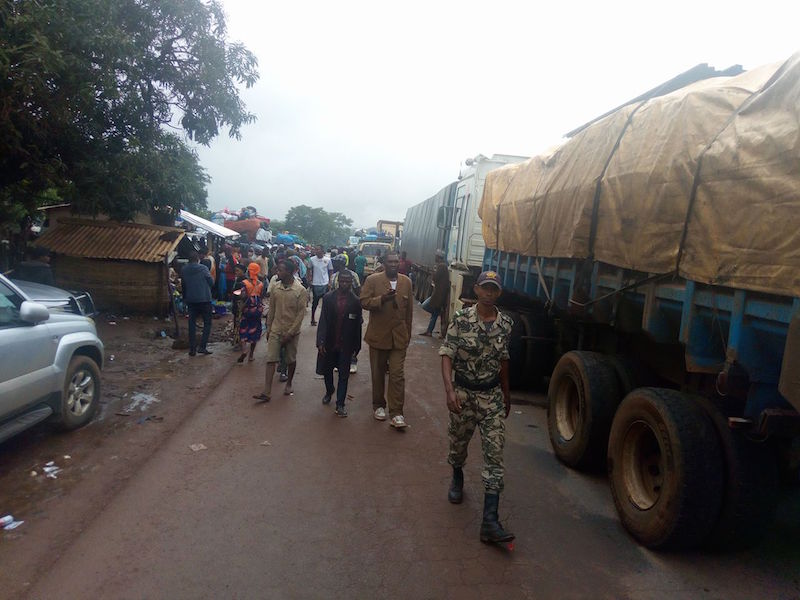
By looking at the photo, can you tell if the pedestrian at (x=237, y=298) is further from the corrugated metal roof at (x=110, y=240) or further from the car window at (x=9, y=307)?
the car window at (x=9, y=307)

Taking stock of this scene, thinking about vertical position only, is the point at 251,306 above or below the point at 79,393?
above

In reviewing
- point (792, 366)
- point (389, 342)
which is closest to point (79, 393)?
point (389, 342)

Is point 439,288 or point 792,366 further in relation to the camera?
point 439,288

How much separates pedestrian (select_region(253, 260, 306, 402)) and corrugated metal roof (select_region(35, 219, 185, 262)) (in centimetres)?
600

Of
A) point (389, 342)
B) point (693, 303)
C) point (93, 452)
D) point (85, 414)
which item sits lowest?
point (93, 452)

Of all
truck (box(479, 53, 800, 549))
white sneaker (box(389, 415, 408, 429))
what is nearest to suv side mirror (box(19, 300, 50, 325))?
white sneaker (box(389, 415, 408, 429))

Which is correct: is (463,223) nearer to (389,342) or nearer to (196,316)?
(196,316)

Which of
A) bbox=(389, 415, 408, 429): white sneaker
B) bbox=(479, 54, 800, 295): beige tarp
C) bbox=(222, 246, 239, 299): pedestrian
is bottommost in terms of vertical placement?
bbox=(389, 415, 408, 429): white sneaker

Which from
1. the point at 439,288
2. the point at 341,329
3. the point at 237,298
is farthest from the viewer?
the point at 439,288

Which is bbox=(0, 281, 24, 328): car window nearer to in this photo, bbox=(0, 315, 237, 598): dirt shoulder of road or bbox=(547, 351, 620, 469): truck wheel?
bbox=(0, 315, 237, 598): dirt shoulder of road

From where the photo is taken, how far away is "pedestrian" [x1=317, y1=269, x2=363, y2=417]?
254 inches

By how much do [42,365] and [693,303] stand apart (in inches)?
201

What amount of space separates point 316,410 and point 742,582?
445 centimetres

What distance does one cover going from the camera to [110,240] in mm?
12180
